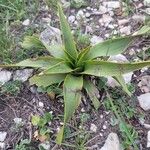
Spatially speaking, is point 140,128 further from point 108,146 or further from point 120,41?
point 120,41

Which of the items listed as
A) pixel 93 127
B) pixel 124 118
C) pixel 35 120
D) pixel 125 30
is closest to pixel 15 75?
pixel 35 120

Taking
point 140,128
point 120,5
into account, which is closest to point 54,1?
point 120,5

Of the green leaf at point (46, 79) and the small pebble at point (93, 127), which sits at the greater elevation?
the green leaf at point (46, 79)

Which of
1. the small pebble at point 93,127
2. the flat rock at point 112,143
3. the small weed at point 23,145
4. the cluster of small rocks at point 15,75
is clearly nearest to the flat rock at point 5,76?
the cluster of small rocks at point 15,75

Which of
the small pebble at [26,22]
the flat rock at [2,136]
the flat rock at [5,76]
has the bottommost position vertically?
the flat rock at [2,136]

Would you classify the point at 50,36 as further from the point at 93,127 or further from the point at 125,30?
the point at 93,127

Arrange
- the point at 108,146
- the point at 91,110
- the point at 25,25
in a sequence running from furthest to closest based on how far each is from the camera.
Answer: the point at 25,25 → the point at 91,110 → the point at 108,146

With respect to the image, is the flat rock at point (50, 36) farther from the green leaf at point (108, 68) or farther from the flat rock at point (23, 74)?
the green leaf at point (108, 68)
